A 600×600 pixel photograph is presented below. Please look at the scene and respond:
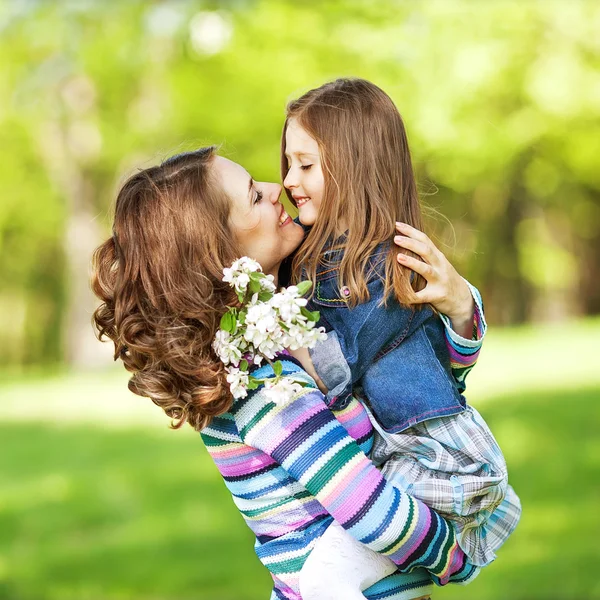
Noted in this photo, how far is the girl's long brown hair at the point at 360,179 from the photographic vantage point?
7.77ft

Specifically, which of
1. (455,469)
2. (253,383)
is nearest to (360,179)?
(253,383)

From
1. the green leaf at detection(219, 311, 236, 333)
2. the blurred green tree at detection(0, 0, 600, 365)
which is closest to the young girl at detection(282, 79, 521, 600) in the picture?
the green leaf at detection(219, 311, 236, 333)

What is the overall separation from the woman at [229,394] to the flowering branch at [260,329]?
45 mm

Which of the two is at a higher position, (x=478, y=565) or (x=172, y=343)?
(x=172, y=343)

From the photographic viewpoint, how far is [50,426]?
1065cm

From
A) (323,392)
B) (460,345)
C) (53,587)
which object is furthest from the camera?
(53,587)

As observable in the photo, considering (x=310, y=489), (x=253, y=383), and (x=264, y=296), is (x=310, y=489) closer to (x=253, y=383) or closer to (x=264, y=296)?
(x=253, y=383)

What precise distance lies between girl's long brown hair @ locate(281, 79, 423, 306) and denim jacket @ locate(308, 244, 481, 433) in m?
0.03

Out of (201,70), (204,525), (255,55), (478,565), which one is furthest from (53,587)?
(201,70)

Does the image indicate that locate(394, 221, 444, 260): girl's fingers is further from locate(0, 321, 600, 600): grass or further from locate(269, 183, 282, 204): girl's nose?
locate(0, 321, 600, 600): grass

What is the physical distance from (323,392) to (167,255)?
49cm

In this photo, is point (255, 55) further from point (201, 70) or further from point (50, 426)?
point (50, 426)

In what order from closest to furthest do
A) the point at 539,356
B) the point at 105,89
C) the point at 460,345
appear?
the point at 460,345 < the point at 539,356 < the point at 105,89

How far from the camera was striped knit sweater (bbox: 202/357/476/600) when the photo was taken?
2.11 m
